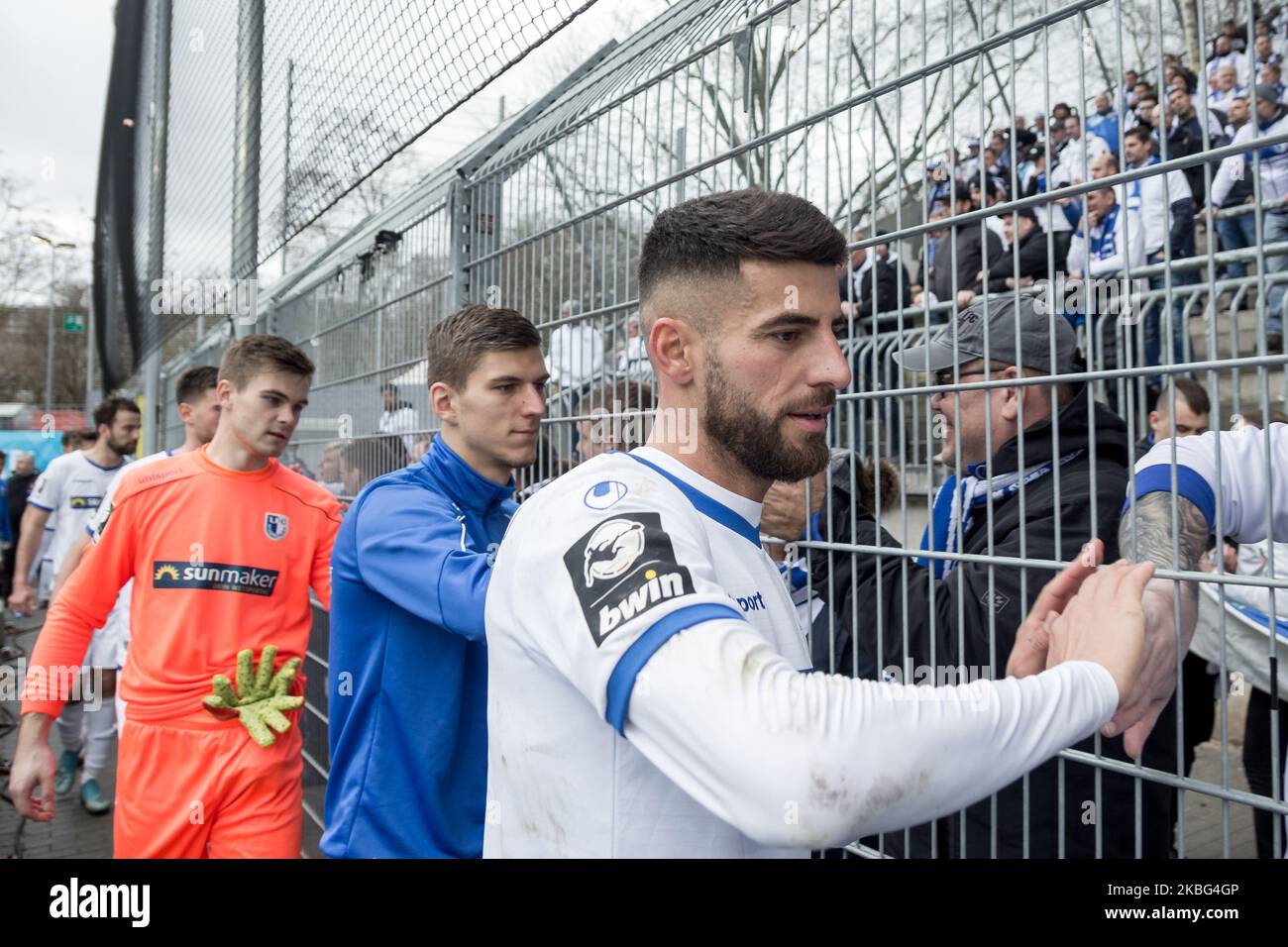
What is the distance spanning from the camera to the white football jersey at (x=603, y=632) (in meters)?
1.25

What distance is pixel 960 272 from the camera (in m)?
2.26

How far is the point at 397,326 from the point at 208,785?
2.24 metres

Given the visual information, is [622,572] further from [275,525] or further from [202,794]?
[275,525]

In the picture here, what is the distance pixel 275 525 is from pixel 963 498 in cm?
266

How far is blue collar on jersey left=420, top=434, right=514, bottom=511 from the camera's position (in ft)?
9.54

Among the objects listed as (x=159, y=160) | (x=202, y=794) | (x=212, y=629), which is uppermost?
(x=159, y=160)

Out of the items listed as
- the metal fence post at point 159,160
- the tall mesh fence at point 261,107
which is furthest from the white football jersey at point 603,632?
the metal fence post at point 159,160

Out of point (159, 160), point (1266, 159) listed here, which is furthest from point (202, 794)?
point (159, 160)

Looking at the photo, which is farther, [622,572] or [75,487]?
[75,487]

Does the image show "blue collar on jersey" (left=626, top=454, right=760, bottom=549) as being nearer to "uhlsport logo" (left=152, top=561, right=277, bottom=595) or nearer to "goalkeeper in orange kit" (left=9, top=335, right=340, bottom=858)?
"goalkeeper in orange kit" (left=9, top=335, right=340, bottom=858)

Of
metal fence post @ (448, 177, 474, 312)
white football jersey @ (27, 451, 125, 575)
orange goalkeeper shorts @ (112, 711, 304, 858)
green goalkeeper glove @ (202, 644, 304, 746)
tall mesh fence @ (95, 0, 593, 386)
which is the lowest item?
orange goalkeeper shorts @ (112, 711, 304, 858)

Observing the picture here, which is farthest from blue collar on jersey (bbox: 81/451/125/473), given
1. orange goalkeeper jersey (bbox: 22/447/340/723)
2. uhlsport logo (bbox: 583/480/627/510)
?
uhlsport logo (bbox: 583/480/627/510)

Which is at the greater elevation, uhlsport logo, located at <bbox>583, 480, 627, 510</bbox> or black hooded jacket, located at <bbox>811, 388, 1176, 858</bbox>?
uhlsport logo, located at <bbox>583, 480, 627, 510</bbox>
